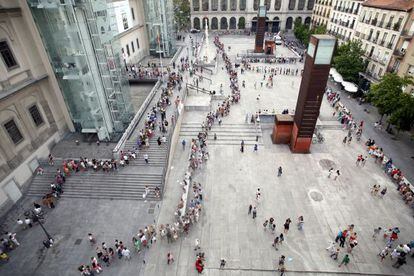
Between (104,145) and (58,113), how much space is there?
5.58 m

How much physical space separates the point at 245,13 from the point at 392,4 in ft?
158

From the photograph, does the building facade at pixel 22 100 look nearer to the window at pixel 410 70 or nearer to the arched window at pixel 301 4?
the window at pixel 410 70

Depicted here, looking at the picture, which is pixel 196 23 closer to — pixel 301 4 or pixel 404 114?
pixel 301 4

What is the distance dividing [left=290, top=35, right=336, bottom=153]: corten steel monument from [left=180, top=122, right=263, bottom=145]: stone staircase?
4272 mm

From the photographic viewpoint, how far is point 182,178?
75.9ft

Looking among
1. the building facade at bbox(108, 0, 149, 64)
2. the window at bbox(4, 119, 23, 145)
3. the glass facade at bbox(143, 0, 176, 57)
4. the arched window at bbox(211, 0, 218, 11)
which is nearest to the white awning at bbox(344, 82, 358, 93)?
the glass facade at bbox(143, 0, 176, 57)

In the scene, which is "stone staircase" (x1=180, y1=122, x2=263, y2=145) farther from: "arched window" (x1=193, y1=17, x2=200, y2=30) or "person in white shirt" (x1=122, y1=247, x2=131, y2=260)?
"arched window" (x1=193, y1=17, x2=200, y2=30)

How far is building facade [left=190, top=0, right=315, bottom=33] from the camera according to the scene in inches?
2945

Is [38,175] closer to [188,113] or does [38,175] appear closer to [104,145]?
[104,145]

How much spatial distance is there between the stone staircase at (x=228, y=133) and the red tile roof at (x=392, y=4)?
2432 cm

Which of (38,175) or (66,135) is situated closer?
(38,175)

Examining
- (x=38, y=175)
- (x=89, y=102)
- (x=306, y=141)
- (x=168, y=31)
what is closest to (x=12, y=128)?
(x=38, y=175)

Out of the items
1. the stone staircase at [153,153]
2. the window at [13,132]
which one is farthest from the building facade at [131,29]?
the window at [13,132]

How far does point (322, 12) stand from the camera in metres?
58.9
